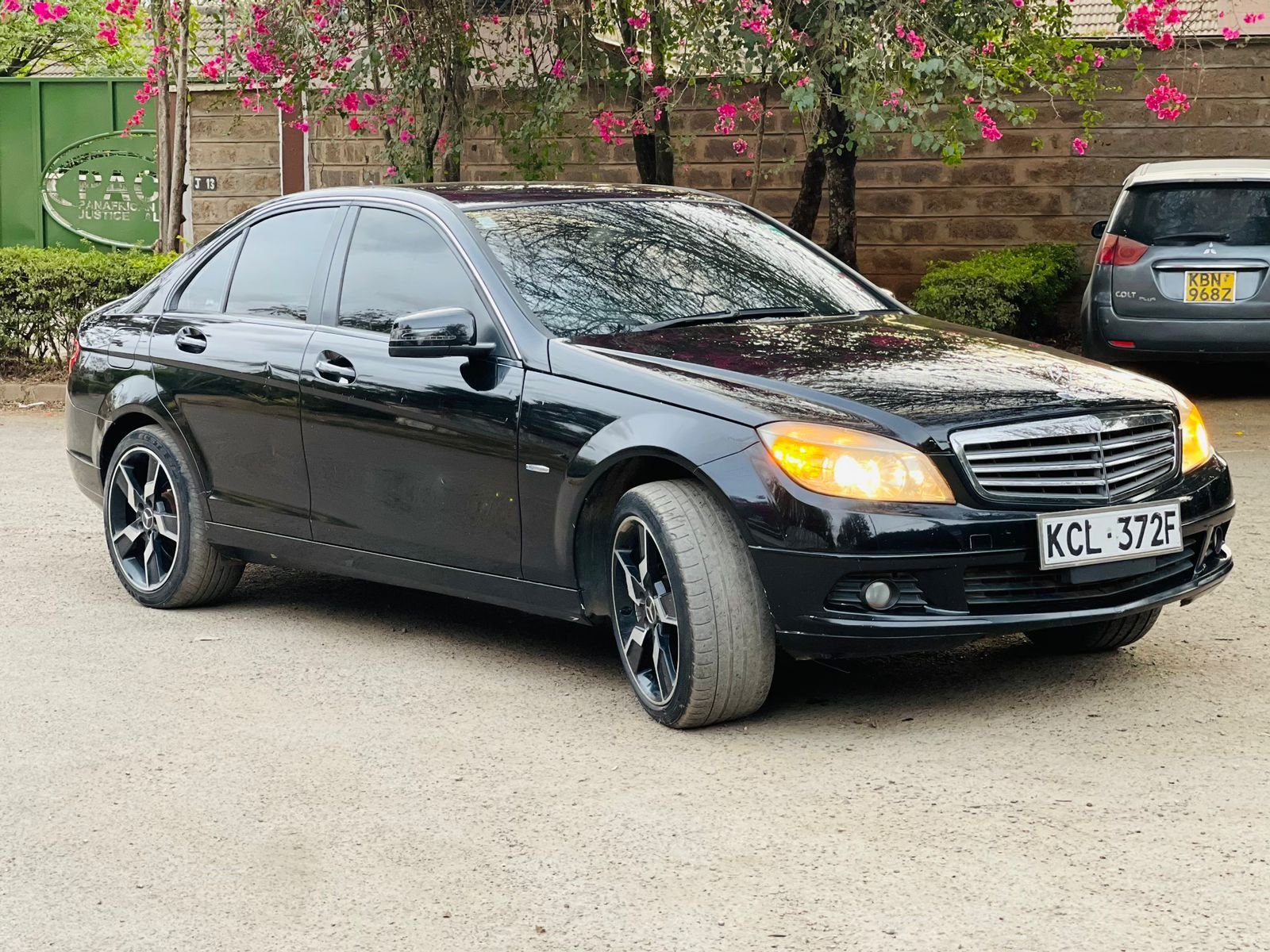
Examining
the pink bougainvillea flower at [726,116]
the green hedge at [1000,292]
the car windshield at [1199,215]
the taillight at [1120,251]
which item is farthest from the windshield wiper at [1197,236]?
the pink bougainvillea flower at [726,116]

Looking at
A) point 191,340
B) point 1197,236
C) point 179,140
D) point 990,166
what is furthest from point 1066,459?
point 990,166

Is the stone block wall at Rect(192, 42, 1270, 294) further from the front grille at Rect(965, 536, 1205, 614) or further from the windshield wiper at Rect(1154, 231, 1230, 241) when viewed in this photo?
the front grille at Rect(965, 536, 1205, 614)

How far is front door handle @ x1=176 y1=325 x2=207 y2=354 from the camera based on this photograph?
662 cm

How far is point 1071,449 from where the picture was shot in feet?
15.8

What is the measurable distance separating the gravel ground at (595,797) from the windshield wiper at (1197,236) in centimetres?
538

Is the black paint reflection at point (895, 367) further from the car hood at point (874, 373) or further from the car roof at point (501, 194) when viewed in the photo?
the car roof at point (501, 194)

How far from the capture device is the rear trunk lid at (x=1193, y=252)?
11234mm

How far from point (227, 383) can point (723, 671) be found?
2.51 m

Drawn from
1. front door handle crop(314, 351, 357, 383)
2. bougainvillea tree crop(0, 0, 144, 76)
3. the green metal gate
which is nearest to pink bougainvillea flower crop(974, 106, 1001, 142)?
front door handle crop(314, 351, 357, 383)

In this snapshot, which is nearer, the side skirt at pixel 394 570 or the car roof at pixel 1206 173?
the side skirt at pixel 394 570

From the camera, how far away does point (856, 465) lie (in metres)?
4.69

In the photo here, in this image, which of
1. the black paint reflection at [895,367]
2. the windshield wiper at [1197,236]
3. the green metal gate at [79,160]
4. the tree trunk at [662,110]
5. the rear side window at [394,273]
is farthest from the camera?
the green metal gate at [79,160]

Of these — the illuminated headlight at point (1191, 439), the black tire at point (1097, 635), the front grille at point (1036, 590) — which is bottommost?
the black tire at point (1097, 635)

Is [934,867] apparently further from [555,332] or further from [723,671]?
[555,332]
